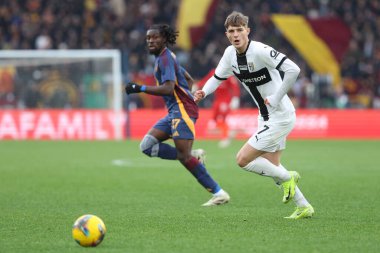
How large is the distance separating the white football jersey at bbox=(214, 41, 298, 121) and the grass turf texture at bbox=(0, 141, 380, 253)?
4.01 ft

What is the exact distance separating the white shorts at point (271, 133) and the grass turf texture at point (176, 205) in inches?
31.7

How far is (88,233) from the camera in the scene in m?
7.24

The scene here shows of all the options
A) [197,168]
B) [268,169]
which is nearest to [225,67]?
[268,169]

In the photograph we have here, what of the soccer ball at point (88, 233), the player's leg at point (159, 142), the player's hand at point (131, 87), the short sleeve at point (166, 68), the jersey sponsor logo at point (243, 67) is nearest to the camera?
the soccer ball at point (88, 233)

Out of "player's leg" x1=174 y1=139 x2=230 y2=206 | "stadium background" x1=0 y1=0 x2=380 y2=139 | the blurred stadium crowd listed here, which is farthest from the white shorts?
the blurred stadium crowd

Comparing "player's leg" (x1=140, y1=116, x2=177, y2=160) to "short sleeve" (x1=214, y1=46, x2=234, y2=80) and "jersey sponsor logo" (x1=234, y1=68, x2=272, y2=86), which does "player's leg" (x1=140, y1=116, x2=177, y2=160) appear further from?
"jersey sponsor logo" (x1=234, y1=68, x2=272, y2=86)

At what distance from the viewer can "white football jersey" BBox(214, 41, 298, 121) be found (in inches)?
357

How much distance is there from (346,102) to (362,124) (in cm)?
93

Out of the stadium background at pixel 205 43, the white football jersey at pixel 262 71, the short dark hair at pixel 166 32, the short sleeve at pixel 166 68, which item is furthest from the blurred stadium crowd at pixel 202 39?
the white football jersey at pixel 262 71

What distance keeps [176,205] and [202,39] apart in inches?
834

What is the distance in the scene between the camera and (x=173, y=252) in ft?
23.0

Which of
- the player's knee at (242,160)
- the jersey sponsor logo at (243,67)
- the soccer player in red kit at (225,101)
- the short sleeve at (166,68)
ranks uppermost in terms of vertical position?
the jersey sponsor logo at (243,67)

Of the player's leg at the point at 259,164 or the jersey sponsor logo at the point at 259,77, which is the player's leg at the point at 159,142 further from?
the jersey sponsor logo at the point at 259,77

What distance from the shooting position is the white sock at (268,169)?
363 inches
